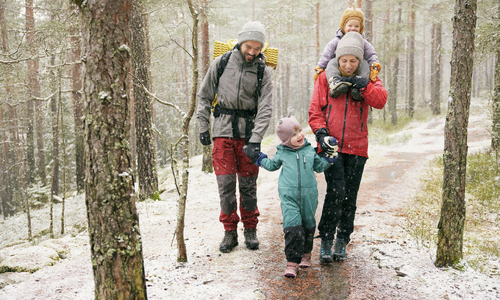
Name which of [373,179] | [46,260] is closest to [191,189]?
[46,260]

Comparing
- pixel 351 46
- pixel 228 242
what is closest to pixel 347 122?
pixel 351 46

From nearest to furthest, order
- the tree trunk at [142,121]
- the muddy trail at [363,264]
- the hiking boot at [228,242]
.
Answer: the muddy trail at [363,264] → the hiking boot at [228,242] → the tree trunk at [142,121]

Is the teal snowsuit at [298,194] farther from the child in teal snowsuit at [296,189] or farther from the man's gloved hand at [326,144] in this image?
the man's gloved hand at [326,144]

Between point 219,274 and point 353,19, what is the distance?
10.6 ft

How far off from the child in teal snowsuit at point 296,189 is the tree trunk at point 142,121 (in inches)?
181

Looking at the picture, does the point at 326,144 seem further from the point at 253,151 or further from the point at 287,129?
the point at 253,151

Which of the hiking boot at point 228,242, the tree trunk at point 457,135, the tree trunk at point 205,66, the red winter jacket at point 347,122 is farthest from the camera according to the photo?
the tree trunk at point 205,66

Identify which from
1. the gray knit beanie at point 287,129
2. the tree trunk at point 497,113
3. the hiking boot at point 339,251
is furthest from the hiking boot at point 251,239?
the tree trunk at point 497,113

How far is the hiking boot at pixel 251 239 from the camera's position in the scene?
13.1ft

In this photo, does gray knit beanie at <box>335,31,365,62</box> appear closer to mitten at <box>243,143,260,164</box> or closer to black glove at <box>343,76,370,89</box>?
black glove at <box>343,76,370,89</box>

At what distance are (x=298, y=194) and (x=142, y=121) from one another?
530cm

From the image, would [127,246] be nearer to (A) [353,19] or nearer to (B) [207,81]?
(B) [207,81]

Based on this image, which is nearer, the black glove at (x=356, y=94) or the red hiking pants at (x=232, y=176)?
the black glove at (x=356, y=94)

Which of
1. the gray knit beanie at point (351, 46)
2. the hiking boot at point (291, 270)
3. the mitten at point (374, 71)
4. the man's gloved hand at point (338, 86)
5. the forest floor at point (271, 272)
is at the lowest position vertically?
the forest floor at point (271, 272)
